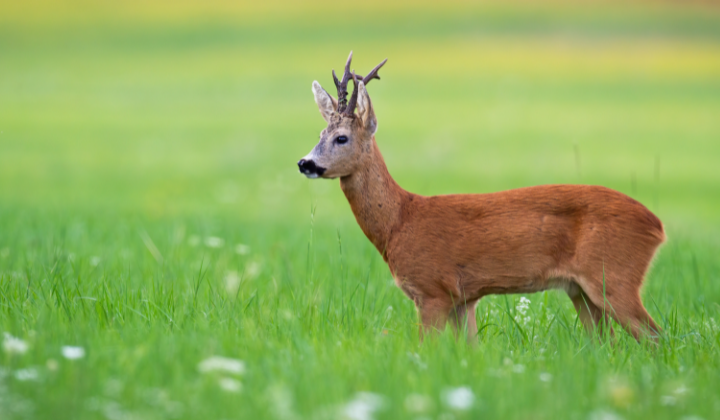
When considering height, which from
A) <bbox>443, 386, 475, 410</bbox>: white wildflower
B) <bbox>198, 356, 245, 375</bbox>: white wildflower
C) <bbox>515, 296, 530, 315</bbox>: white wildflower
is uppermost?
<bbox>198, 356, 245, 375</bbox>: white wildflower

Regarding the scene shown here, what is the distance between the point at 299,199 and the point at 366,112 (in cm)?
1039

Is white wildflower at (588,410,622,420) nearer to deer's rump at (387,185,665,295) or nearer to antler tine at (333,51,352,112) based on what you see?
deer's rump at (387,185,665,295)

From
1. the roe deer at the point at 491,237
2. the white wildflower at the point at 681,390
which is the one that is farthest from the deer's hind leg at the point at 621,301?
the white wildflower at the point at 681,390


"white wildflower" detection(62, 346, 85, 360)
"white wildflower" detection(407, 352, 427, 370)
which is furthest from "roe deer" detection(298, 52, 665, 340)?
"white wildflower" detection(62, 346, 85, 360)

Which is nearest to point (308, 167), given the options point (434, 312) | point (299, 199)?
point (434, 312)

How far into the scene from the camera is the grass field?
394cm

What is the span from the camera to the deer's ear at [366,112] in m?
5.42

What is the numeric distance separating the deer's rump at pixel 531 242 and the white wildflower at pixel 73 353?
6.81 feet

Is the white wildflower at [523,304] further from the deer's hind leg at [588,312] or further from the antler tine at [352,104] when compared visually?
the antler tine at [352,104]

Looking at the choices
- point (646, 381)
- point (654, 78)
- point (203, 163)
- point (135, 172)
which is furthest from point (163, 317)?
point (654, 78)

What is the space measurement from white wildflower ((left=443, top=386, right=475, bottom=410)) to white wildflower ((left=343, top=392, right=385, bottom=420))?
0.92 feet

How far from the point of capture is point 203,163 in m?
18.8

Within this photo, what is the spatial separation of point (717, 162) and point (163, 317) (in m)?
17.6

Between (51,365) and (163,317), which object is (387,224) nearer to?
(163,317)
